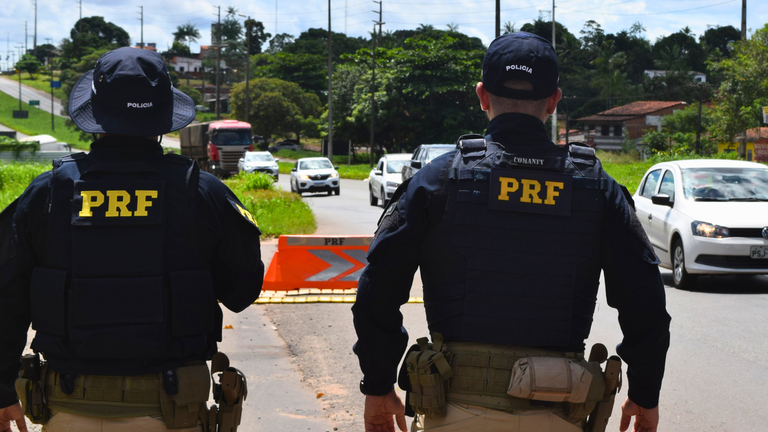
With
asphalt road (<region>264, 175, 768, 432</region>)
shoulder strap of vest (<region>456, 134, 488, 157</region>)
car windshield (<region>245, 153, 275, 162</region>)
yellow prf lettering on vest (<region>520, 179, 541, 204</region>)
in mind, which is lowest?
asphalt road (<region>264, 175, 768, 432</region>)

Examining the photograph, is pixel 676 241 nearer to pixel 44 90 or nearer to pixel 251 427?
pixel 251 427

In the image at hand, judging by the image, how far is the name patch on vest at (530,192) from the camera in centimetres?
247

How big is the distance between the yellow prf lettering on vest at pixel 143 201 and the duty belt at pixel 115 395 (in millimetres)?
529

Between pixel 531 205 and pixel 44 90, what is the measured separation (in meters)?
133

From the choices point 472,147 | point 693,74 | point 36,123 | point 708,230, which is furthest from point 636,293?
point 36,123

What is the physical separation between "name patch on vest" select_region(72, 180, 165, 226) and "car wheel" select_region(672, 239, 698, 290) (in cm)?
835

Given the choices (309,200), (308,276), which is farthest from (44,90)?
(308,276)

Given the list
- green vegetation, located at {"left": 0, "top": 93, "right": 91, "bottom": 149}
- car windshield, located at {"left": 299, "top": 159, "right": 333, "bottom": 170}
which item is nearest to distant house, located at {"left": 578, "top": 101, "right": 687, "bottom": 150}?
green vegetation, located at {"left": 0, "top": 93, "right": 91, "bottom": 149}

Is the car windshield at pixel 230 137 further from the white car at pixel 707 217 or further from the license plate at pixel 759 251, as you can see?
the license plate at pixel 759 251

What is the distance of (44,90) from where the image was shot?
123m

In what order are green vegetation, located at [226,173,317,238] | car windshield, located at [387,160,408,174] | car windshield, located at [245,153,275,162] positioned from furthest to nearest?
car windshield, located at [245,153,275,162] → car windshield, located at [387,160,408,174] → green vegetation, located at [226,173,317,238]

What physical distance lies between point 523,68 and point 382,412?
1213mm

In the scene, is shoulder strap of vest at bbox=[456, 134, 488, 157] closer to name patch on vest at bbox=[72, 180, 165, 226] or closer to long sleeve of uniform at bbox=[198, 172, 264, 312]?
long sleeve of uniform at bbox=[198, 172, 264, 312]

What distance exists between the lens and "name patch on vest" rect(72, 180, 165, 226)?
2523mm
